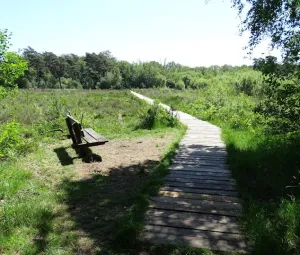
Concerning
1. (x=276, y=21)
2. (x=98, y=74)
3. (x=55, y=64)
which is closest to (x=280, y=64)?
(x=276, y=21)

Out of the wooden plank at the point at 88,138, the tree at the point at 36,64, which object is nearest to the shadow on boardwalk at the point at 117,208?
the wooden plank at the point at 88,138

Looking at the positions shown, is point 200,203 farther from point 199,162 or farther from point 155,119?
point 155,119

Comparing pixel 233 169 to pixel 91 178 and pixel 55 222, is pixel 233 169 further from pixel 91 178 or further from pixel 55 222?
pixel 55 222

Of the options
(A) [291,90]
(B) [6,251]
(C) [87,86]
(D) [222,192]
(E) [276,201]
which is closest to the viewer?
(B) [6,251]

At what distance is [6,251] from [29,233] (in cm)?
41

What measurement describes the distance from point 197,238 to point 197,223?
Result: 0.36 metres

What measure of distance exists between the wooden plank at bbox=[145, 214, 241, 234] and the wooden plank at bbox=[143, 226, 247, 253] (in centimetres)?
10

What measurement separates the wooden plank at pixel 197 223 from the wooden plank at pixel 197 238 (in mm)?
97

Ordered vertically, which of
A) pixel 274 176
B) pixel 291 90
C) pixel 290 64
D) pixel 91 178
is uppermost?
pixel 290 64

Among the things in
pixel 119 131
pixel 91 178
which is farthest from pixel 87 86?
pixel 91 178

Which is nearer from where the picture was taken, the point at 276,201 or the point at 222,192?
the point at 276,201

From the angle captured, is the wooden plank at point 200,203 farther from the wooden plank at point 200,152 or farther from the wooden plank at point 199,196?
the wooden plank at point 200,152

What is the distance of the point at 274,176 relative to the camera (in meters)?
4.89

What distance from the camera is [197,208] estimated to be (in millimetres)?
4070
